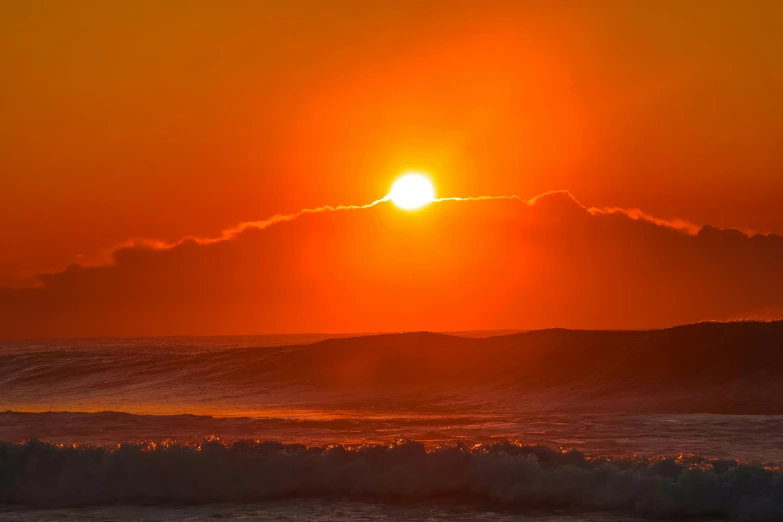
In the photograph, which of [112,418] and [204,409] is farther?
[204,409]

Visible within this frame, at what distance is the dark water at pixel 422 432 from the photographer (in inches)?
446

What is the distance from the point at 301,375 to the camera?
31156mm

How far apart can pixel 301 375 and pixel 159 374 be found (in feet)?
20.7

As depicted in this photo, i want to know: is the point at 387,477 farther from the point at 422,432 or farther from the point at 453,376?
the point at 453,376

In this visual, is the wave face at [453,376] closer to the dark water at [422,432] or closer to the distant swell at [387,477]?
the dark water at [422,432]

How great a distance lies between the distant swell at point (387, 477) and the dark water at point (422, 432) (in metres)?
0.03

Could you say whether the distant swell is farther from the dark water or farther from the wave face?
the wave face

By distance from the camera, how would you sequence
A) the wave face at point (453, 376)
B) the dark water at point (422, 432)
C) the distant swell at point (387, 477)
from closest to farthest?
the distant swell at point (387, 477)
the dark water at point (422, 432)
the wave face at point (453, 376)

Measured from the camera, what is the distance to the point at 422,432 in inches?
679

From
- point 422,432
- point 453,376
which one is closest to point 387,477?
point 422,432

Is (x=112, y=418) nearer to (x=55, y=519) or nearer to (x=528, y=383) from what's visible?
(x=55, y=519)

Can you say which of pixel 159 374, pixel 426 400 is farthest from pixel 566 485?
pixel 159 374

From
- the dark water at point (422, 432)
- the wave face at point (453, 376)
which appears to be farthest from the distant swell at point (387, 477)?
the wave face at point (453, 376)

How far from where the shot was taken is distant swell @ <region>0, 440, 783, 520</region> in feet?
36.0
